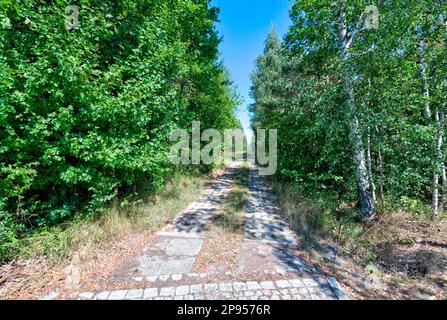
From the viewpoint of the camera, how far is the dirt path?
2367 mm

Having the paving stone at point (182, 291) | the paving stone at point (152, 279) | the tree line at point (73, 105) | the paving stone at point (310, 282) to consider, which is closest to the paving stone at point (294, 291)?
the paving stone at point (310, 282)

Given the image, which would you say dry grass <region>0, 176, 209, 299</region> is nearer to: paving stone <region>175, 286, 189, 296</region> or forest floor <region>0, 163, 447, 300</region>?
forest floor <region>0, 163, 447, 300</region>

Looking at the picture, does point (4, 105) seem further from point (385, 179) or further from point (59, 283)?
point (385, 179)

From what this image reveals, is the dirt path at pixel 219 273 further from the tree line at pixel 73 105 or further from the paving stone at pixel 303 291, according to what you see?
the tree line at pixel 73 105

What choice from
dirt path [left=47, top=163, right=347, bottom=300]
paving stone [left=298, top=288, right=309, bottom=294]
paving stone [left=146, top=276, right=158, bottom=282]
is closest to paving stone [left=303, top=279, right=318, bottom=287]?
dirt path [left=47, top=163, right=347, bottom=300]

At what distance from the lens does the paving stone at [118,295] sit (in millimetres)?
2311

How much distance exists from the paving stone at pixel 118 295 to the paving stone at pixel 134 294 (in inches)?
2.2

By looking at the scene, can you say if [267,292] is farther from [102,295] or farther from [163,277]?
[102,295]

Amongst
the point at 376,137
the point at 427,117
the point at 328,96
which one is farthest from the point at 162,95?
the point at 427,117

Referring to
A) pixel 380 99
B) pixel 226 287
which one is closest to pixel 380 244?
pixel 380 99

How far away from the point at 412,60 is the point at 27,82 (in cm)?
705

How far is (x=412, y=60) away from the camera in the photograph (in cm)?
386

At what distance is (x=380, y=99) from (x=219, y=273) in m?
4.54

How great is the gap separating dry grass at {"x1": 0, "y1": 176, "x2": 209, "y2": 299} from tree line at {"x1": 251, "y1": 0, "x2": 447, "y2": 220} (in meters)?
4.41
